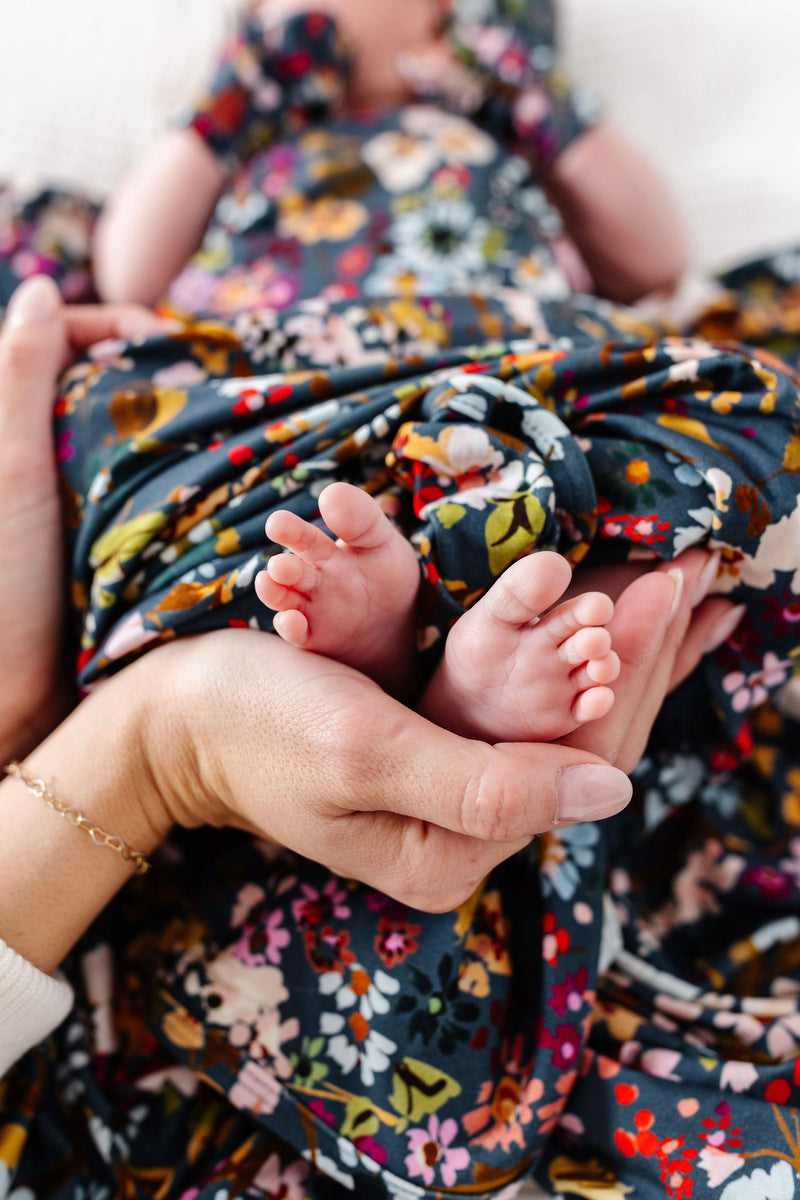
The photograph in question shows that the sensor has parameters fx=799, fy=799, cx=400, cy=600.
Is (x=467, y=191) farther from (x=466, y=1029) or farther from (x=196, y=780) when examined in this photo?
(x=466, y=1029)

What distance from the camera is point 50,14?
1276 millimetres

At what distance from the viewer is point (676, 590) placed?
1.81 ft

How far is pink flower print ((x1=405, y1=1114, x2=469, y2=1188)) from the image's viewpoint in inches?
22.9

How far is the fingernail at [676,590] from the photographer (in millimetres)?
545

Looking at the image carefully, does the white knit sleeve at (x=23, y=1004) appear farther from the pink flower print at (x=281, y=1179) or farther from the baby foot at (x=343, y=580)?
the baby foot at (x=343, y=580)

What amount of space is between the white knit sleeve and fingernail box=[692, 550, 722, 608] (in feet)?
1.81

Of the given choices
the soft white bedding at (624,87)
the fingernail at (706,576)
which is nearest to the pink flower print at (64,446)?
the fingernail at (706,576)

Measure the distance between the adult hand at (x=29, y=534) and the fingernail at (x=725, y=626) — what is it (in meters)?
0.56

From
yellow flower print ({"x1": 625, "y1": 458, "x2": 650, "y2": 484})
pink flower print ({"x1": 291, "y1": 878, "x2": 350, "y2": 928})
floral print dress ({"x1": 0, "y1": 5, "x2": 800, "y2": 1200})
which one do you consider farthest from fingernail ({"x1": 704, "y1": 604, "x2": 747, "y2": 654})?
pink flower print ({"x1": 291, "y1": 878, "x2": 350, "y2": 928})

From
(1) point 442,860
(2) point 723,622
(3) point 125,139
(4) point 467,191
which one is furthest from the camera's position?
(3) point 125,139

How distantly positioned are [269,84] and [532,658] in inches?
38.8

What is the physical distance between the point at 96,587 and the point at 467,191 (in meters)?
0.69

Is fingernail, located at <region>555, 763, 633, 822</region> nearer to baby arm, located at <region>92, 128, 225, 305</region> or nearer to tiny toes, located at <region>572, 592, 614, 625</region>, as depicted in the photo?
A: tiny toes, located at <region>572, 592, 614, 625</region>

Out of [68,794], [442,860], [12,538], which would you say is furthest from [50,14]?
[442,860]
